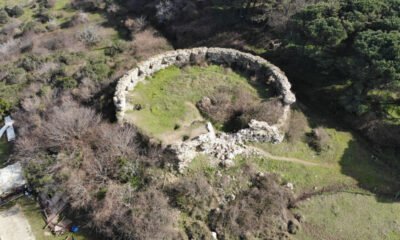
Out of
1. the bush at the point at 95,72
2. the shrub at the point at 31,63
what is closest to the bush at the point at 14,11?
the shrub at the point at 31,63

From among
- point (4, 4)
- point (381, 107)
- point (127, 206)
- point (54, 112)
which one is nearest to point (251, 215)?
point (127, 206)

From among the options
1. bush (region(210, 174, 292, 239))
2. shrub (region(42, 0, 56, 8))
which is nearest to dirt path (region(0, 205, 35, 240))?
bush (region(210, 174, 292, 239))

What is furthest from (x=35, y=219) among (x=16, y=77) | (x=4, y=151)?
(x=16, y=77)

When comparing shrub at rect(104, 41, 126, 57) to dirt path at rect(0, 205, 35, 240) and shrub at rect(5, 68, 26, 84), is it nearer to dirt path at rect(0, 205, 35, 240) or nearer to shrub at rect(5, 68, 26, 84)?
shrub at rect(5, 68, 26, 84)

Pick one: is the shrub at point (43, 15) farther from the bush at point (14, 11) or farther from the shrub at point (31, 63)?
the shrub at point (31, 63)

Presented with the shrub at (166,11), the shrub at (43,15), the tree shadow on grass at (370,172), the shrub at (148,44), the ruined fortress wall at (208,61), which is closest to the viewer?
the tree shadow on grass at (370,172)

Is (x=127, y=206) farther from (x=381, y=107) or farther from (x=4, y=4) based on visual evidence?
(x=4, y=4)

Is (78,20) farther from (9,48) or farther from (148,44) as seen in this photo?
(148,44)
